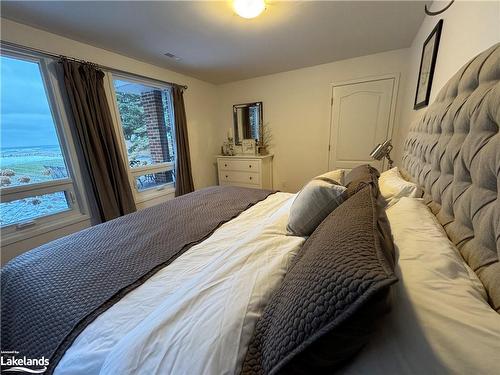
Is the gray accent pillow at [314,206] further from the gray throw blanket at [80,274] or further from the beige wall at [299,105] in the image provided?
the beige wall at [299,105]

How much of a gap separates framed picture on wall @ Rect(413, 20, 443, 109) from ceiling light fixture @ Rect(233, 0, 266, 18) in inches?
50.5

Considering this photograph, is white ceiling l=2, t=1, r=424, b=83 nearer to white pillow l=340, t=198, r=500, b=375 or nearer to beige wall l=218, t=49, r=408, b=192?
beige wall l=218, t=49, r=408, b=192

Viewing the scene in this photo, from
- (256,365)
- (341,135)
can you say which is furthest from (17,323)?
(341,135)

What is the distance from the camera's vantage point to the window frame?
7.92 ft

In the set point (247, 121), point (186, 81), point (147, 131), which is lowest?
point (147, 131)

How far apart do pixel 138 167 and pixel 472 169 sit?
10.4 feet

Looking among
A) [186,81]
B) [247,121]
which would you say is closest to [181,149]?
[186,81]

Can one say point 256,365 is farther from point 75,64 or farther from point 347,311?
point 75,64

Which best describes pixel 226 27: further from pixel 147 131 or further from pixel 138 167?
pixel 138 167

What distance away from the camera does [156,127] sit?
3.11 meters

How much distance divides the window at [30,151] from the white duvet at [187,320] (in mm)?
1961

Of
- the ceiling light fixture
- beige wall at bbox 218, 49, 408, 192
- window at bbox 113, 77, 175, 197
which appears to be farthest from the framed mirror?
the ceiling light fixture

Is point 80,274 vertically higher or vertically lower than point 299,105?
lower

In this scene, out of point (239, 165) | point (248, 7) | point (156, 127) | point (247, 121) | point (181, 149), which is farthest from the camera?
point (247, 121)
